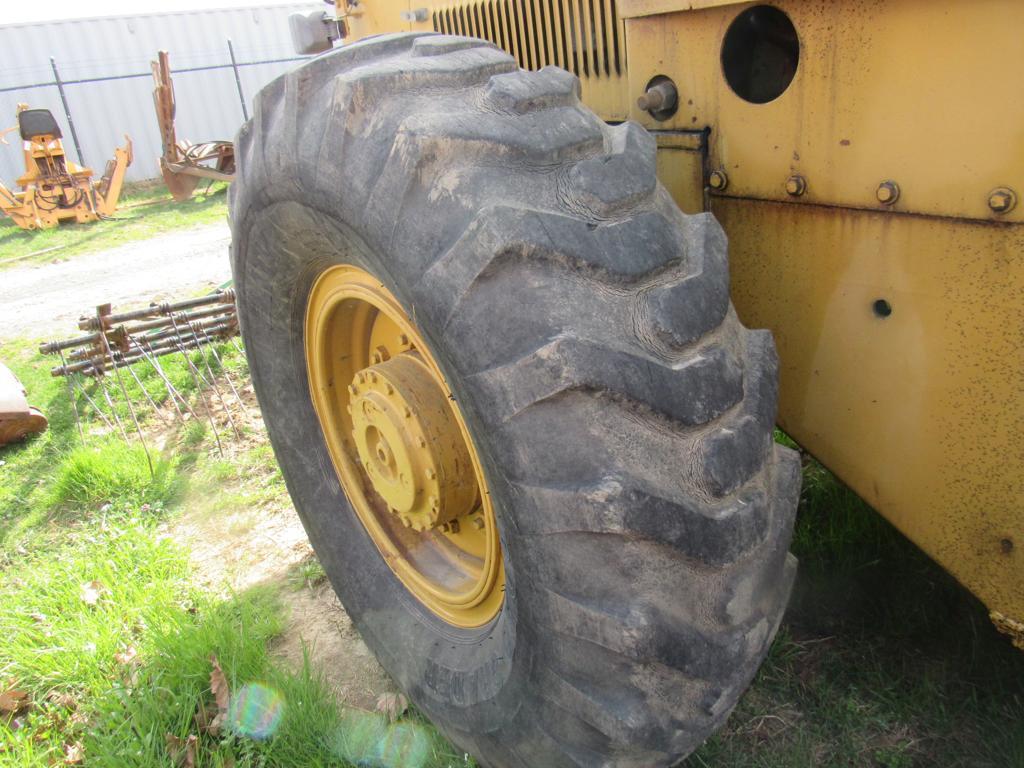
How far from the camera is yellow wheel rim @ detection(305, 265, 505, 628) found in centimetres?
170

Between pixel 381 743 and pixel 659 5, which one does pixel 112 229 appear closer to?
pixel 381 743

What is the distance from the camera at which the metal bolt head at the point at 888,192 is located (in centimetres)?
120

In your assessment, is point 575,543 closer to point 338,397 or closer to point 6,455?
point 338,397

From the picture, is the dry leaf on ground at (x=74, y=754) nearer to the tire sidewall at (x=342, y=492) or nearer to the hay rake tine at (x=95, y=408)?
the tire sidewall at (x=342, y=492)

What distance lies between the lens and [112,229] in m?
10.4

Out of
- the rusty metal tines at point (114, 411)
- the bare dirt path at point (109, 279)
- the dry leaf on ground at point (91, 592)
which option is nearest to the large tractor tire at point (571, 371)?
the dry leaf on ground at point (91, 592)

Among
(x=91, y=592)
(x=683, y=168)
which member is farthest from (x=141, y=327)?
(x=683, y=168)

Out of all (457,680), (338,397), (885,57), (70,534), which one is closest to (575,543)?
(457,680)

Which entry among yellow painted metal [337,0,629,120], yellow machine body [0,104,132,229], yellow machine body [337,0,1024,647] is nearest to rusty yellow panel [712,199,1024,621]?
yellow machine body [337,0,1024,647]

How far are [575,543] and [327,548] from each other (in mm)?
1158

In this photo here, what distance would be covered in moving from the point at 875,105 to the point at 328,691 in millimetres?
1751

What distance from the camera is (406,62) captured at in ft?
4.49

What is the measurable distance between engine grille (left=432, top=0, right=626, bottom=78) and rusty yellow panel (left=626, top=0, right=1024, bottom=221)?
38cm

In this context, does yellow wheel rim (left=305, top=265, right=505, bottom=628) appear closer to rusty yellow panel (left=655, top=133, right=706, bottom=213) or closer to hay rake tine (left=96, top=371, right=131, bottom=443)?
rusty yellow panel (left=655, top=133, right=706, bottom=213)
